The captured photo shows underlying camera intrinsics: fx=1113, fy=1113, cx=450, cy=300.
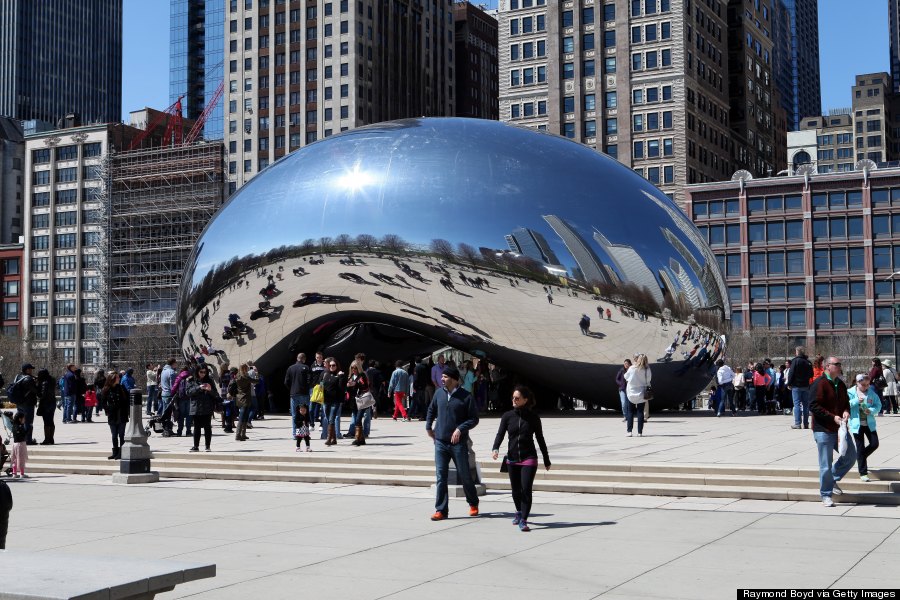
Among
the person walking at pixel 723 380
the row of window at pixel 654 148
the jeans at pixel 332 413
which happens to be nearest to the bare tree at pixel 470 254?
the jeans at pixel 332 413

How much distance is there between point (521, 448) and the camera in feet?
36.7

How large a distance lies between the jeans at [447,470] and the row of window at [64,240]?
120 metres

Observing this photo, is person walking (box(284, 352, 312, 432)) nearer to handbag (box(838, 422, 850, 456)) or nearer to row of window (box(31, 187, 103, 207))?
handbag (box(838, 422, 850, 456))

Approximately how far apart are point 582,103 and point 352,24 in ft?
99.4

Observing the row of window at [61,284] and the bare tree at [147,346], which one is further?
the row of window at [61,284]

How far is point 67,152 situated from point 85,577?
132m

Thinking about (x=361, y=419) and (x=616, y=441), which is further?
(x=361, y=419)

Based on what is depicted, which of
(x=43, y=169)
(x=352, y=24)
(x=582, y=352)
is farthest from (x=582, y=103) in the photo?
(x=582, y=352)

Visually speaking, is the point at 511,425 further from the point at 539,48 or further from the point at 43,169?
the point at 43,169

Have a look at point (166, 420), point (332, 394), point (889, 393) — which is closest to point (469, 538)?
point (332, 394)

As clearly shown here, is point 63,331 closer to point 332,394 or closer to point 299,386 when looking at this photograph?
point 299,386

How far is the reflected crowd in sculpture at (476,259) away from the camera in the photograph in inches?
963

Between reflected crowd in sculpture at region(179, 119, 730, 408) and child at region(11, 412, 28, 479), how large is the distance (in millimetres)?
9966

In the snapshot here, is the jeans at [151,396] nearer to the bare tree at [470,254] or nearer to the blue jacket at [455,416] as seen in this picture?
the bare tree at [470,254]
